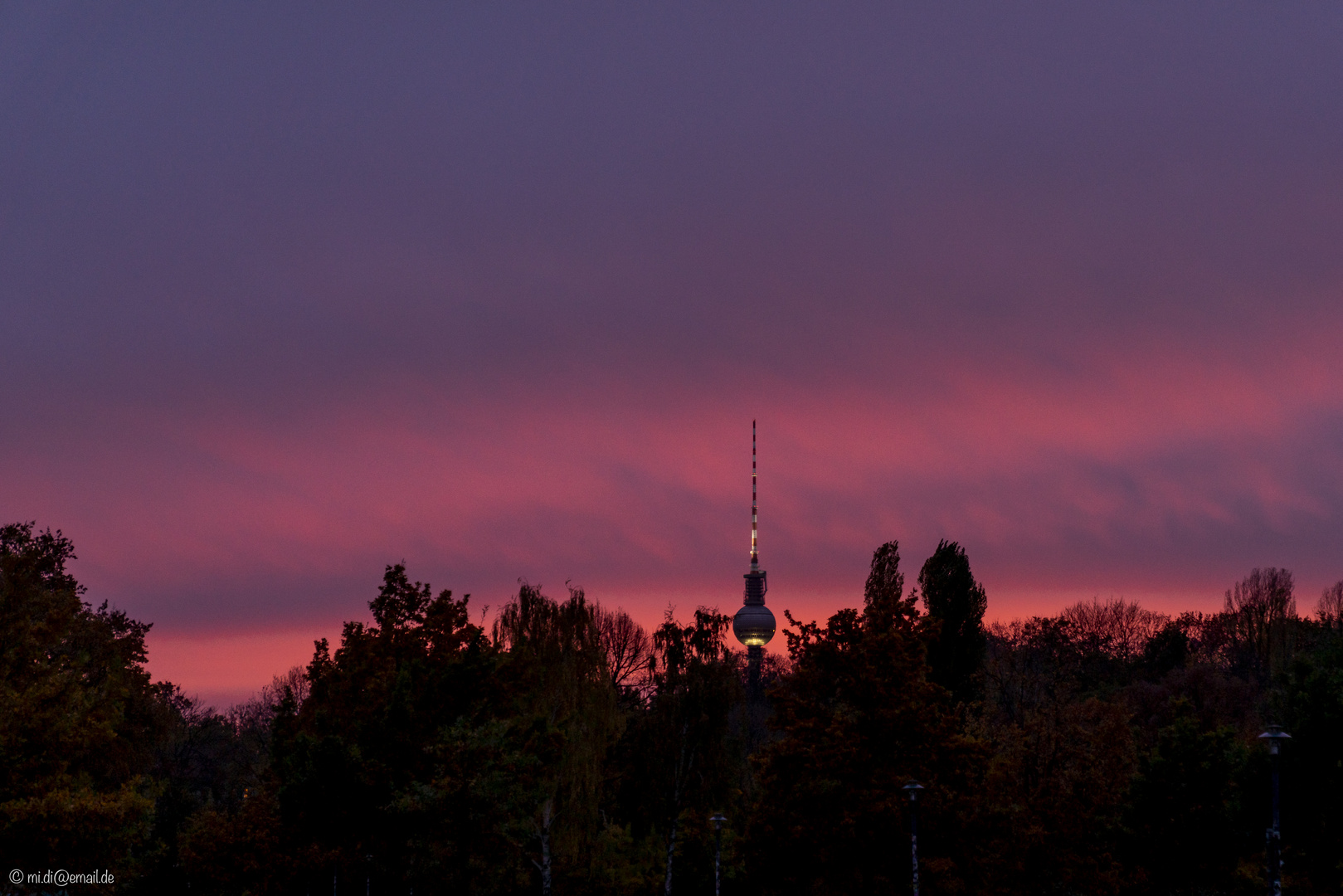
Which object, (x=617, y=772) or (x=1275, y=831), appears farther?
(x=617, y=772)

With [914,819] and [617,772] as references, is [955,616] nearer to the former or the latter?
[617,772]

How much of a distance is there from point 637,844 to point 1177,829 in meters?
24.5

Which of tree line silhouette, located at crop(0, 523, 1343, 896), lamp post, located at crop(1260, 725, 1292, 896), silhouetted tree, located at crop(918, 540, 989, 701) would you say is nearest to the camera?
lamp post, located at crop(1260, 725, 1292, 896)

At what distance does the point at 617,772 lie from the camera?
210 ft

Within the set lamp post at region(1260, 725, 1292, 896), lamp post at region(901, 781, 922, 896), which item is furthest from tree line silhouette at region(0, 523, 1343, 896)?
lamp post at region(1260, 725, 1292, 896)

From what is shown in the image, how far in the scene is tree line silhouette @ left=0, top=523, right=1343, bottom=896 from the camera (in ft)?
143

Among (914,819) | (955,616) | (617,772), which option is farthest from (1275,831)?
(955,616)

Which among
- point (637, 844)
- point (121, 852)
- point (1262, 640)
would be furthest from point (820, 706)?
point (1262, 640)

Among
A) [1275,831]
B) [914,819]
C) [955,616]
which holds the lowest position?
[914,819]

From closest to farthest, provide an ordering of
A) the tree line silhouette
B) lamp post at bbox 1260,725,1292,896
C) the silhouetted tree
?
lamp post at bbox 1260,725,1292,896
the tree line silhouette
the silhouetted tree

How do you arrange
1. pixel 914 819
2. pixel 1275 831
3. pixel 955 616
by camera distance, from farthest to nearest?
pixel 955 616, pixel 914 819, pixel 1275 831

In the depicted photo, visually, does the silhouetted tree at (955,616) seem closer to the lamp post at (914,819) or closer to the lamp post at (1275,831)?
the lamp post at (914,819)

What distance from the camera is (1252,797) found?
5100cm

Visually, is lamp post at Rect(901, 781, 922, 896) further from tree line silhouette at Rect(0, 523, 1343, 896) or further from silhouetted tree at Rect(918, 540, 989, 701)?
silhouetted tree at Rect(918, 540, 989, 701)
